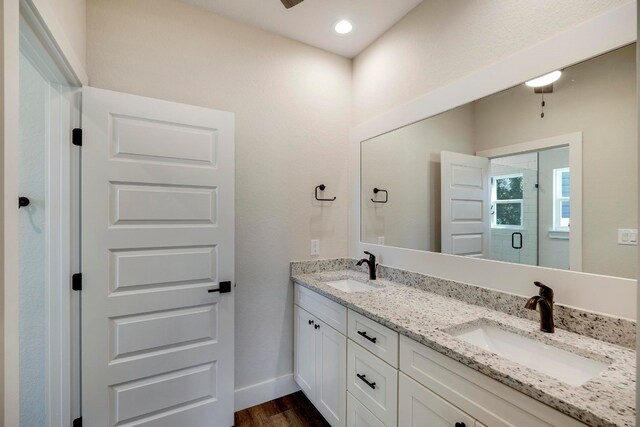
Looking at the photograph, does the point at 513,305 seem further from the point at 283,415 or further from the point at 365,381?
the point at 283,415

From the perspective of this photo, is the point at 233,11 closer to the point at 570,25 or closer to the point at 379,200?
the point at 379,200

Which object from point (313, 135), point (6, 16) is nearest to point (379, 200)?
point (313, 135)

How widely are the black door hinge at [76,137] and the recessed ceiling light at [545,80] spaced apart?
2299 millimetres

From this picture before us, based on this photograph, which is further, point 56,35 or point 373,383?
point 373,383

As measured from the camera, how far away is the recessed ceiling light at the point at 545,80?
1288mm

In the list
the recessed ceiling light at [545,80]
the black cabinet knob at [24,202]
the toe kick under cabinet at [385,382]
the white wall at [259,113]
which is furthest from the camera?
the white wall at [259,113]

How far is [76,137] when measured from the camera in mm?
1542

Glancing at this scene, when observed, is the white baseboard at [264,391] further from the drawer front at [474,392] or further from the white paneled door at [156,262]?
the drawer front at [474,392]

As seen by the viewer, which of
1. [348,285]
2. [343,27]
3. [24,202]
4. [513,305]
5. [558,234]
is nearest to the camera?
[558,234]

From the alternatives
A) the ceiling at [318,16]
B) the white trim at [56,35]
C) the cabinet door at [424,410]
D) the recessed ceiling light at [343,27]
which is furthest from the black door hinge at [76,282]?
the recessed ceiling light at [343,27]

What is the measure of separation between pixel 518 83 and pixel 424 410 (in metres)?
1.56

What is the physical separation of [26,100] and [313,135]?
5.86 ft

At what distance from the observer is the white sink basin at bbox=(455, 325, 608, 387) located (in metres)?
1.04

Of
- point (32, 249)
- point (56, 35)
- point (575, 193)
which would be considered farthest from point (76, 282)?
point (575, 193)
